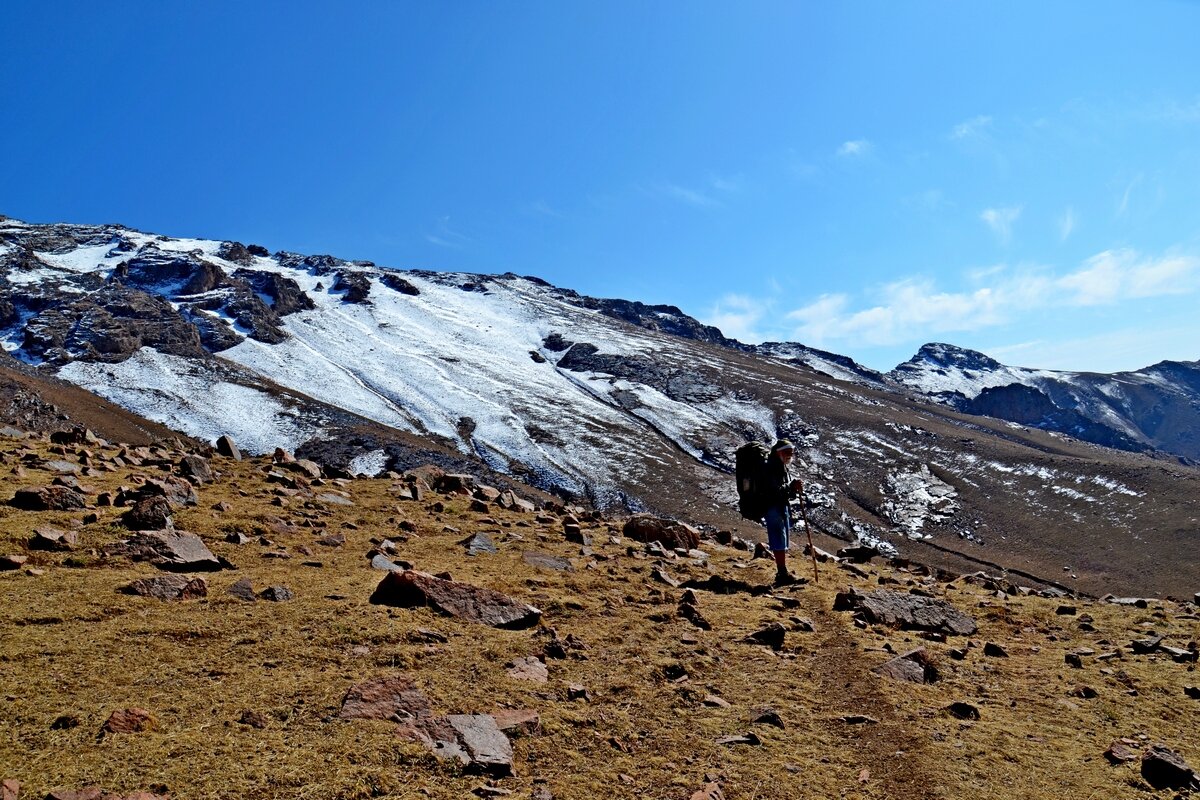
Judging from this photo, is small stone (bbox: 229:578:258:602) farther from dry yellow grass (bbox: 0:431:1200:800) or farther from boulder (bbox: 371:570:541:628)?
boulder (bbox: 371:570:541:628)

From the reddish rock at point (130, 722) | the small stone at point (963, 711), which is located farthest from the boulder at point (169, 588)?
the small stone at point (963, 711)

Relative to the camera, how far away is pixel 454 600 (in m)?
9.82

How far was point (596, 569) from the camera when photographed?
1379cm

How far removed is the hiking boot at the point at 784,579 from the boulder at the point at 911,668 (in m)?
4.73

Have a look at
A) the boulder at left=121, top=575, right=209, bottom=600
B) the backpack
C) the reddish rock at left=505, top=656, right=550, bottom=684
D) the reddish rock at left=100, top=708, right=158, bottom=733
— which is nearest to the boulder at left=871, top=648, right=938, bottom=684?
the reddish rock at left=505, top=656, right=550, bottom=684

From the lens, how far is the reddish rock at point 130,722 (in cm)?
573

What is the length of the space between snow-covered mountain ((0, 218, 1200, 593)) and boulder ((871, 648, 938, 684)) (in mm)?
73841

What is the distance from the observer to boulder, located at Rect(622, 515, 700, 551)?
18469 mm

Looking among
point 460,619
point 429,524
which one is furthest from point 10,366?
point 460,619

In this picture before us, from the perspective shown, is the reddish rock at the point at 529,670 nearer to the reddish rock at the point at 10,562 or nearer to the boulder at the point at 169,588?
the boulder at the point at 169,588

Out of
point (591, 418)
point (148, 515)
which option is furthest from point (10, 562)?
point (591, 418)

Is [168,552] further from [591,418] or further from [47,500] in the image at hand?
[591,418]

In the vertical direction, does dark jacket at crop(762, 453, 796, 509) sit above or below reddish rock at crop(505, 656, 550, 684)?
above

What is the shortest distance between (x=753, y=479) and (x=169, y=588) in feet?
37.7
